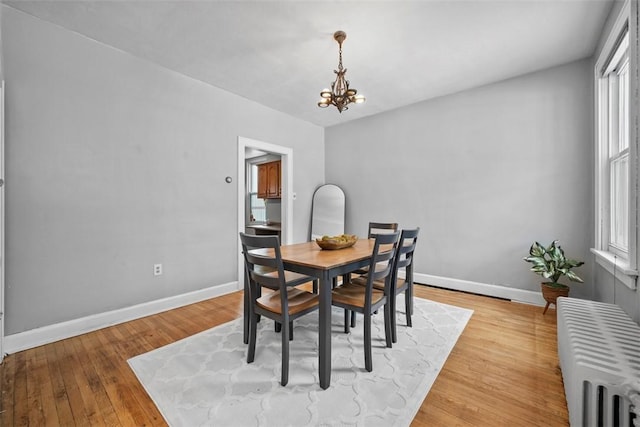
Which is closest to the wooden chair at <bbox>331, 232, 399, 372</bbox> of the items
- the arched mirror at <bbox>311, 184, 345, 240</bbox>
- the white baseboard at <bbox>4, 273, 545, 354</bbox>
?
the white baseboard at <bbox>4, 273, 545, 354</bbox>

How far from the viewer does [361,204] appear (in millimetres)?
4711

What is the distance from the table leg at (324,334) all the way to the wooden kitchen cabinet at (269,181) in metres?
3.91

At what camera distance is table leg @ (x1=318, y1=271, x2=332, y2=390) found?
1657mm

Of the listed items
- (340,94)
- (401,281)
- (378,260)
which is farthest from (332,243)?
(340,94)

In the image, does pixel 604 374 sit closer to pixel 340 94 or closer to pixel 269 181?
pixel 340 94

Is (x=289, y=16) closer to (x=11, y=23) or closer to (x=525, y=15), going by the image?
(x=525, y=15)

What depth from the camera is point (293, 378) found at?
69.7 inches

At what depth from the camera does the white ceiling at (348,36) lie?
209 centimetres

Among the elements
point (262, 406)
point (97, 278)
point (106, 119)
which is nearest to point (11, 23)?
point (106, 119)

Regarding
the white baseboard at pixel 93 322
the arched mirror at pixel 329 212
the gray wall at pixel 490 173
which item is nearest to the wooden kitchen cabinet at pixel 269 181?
the arched mirror at pixel 329 212

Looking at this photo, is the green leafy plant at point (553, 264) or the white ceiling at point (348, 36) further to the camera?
the green leafy plant at point (553, 264)

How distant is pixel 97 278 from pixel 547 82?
199 inches

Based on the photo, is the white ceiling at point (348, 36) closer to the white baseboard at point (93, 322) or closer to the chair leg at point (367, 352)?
the chair leg at point (367, 352)

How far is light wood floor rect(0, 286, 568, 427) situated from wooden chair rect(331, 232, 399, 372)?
0.47 m
